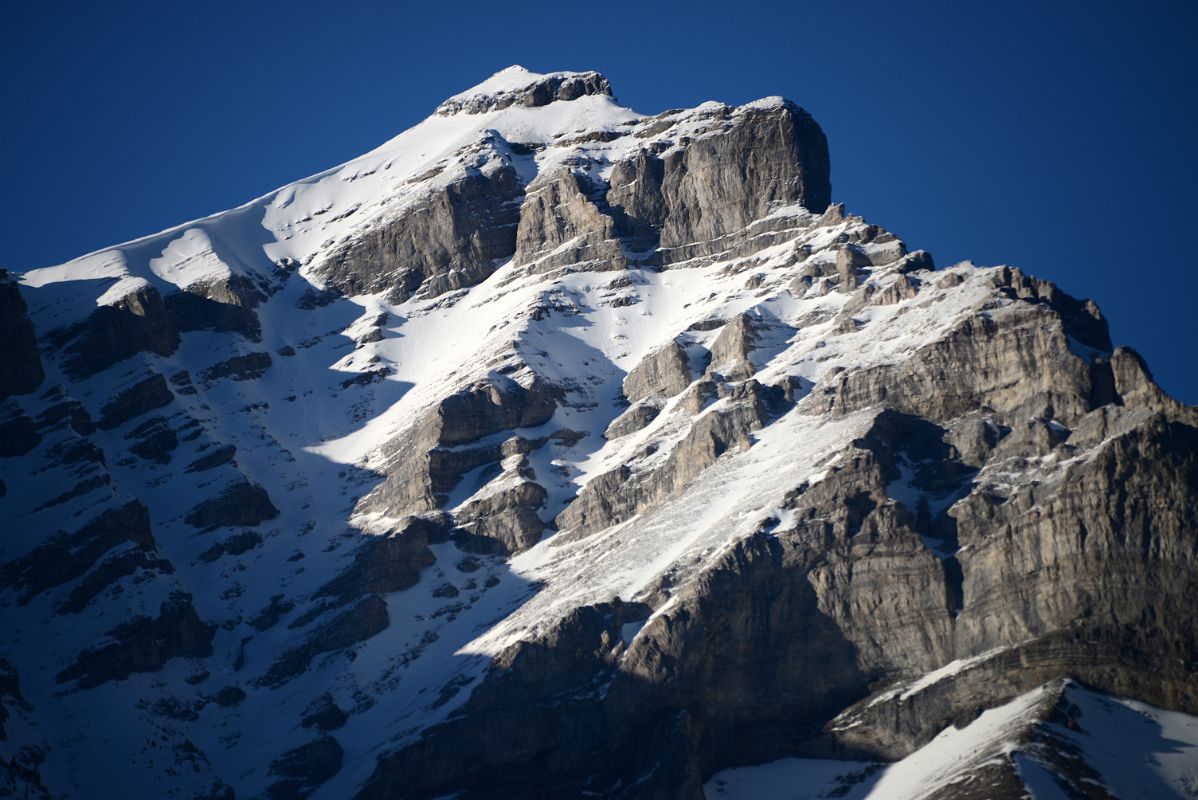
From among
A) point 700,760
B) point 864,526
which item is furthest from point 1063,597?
point 700,760

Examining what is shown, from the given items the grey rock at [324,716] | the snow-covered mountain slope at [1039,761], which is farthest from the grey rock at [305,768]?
the snow-covered mountain slope at [1039,761]

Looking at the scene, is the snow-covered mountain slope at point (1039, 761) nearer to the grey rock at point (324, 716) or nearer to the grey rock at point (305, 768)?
the grey rock at point (305, 768)

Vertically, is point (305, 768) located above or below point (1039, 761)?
above

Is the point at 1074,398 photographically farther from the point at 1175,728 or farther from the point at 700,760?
the point at 700,760

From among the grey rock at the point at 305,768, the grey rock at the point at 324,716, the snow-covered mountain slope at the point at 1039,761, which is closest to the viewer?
the snow-covered mountain slope at the point at 1039,761

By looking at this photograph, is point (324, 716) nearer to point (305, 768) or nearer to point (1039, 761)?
point (305, 768)

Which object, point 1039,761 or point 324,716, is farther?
point 324,716

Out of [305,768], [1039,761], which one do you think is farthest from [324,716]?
[1039,761]

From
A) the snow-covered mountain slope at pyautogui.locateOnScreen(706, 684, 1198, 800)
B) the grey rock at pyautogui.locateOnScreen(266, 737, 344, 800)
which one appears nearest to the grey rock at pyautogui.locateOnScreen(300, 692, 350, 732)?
the grey rock at pyautogui.locateOnScreen(266, 737, 344, 800)

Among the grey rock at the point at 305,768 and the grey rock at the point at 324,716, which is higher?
the grey rock at the point at 324,716

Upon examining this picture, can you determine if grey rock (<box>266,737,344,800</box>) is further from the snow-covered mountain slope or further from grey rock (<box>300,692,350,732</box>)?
the snow-covered mountain slope

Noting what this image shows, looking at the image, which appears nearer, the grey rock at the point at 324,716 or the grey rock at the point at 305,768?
the grey rock at the point at 305,768

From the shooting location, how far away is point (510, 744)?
173 m

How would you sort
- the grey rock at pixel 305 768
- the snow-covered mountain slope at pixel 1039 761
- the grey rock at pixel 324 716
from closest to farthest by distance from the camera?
the snow-covered mountain slope at pixel 1039 761, the grey rock at pixel 305 768, the grey rock at pixel 324 716
